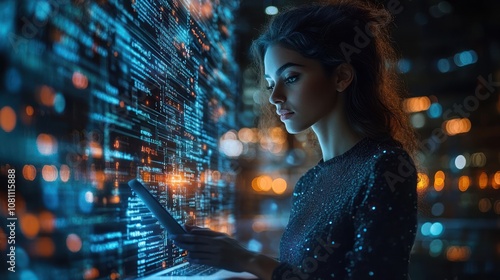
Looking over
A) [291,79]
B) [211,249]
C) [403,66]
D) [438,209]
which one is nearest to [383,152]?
[291,79]

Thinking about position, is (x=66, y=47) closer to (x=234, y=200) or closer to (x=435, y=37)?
(x=234, y=200)

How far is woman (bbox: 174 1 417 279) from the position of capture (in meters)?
0.90

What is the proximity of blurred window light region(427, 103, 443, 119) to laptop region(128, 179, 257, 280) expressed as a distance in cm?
521

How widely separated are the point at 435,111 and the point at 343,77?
214 inches

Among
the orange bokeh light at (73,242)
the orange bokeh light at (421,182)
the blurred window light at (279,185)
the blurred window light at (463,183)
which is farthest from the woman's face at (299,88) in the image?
the blurred window light at (463,183)

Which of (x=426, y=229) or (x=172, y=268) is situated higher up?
(x=172, y=268)

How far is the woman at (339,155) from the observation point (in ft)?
2.94

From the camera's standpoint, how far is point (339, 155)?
117cm

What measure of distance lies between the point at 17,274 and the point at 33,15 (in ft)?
1.06

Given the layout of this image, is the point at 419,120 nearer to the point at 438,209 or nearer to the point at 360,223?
the point at 438,209

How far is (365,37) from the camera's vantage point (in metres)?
1.14

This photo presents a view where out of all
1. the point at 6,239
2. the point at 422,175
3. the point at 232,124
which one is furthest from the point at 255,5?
the point at 6,239

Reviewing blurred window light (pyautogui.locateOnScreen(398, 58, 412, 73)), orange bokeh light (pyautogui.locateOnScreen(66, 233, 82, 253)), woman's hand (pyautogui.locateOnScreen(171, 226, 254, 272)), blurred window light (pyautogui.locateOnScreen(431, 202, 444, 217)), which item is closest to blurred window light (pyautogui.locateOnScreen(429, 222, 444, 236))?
blurred window light (pyautogui.locateOnScreen(431, 202, 444, 217))
